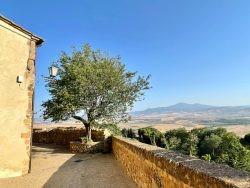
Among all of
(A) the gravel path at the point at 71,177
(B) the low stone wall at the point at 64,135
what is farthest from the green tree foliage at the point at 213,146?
(A) the gravel path at the point at 71,177

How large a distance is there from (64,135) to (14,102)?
10.6 meters

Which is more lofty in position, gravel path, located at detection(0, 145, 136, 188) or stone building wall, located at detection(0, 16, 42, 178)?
stone building wall, located at detection(0, 16, 42, 178)

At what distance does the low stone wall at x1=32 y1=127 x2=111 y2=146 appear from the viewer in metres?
16.6

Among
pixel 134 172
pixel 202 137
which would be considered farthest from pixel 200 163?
pixel 202 137

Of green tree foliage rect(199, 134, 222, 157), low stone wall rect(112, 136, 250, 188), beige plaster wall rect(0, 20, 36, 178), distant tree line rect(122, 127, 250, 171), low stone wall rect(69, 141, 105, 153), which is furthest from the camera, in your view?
green tree foliage rect(199, 134, 222, 157)

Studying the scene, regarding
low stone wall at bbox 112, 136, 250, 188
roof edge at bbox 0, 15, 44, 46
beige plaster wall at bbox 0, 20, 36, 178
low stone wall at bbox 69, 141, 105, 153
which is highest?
roof edge at bbox 0, 15, 44, 46

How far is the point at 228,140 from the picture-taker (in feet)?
154

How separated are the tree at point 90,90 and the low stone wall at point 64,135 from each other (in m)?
0.80

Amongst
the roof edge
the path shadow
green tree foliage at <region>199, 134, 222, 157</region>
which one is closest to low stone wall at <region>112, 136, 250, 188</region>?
the path shadow

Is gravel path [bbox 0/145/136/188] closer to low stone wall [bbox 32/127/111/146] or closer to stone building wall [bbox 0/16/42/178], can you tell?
stone building wall [bbox 0/16/42/178]

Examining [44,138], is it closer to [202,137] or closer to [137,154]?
[137,154]

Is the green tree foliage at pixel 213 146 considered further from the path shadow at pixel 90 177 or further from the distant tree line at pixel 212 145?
the path shadow at pixel 90 177

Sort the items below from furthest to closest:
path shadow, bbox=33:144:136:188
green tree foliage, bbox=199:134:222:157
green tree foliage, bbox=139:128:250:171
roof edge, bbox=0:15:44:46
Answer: green tree foliage, bbox=199:134:222:157, green tree foliage, bbox=139:128:250:171, roof edge, bbox=0:15:44:46, path shadow, bbox=33:144:136:188

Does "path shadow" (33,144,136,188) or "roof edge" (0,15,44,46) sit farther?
"roof edge" (0,15,44,46)
